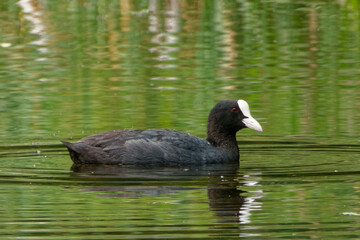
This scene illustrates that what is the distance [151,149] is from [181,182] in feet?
3.88

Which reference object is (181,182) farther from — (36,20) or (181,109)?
(36,20)

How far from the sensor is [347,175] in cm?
907

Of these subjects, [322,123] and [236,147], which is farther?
[322,123]

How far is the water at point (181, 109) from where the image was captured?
294 inches

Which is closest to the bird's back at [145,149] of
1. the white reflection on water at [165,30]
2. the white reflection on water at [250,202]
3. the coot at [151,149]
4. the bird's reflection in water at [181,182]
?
the coot at [151,149]

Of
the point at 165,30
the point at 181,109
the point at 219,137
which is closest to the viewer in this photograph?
the point at 219,137

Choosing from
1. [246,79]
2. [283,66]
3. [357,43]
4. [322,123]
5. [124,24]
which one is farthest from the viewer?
[124,24]

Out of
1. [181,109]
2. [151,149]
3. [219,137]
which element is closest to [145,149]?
[151,149]

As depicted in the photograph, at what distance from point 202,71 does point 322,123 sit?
14.4 feet

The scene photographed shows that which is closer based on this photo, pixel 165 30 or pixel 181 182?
pixel 181 182

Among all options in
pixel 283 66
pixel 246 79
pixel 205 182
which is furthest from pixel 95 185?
pixel 283 66

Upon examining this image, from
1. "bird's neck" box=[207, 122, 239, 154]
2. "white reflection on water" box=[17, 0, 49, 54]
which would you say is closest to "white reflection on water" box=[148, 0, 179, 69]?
→ "white reflection on water" box=[17, 0, 49, 54]

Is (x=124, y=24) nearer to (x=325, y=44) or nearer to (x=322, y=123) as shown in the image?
(x=325, y=44)

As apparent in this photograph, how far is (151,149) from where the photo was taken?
10.1 m
